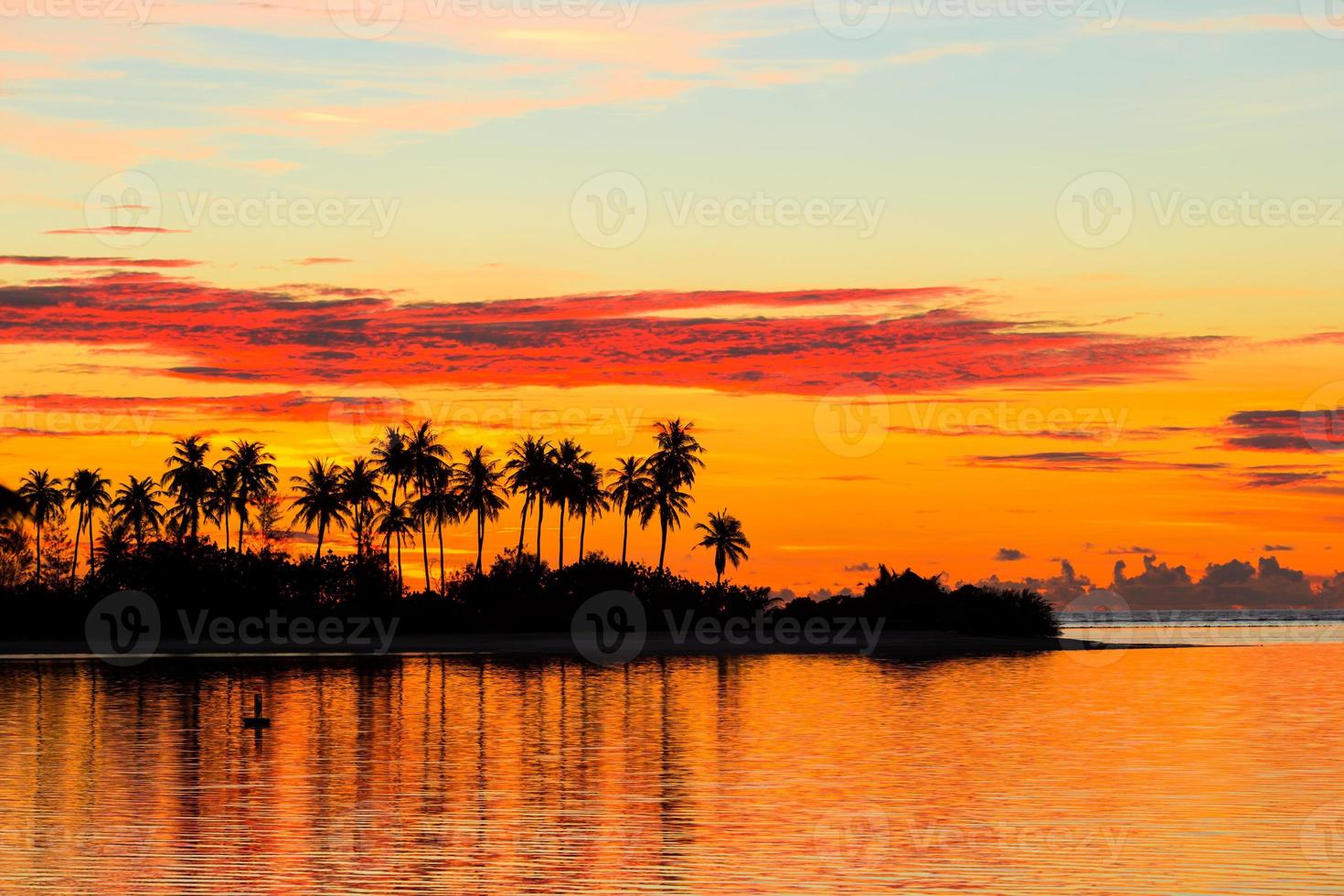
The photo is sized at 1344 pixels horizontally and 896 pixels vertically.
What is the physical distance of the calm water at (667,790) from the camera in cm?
2794

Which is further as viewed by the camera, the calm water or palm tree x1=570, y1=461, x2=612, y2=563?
palm tree x1=570, y1=461, x2=612, y2=563

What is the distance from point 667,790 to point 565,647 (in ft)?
273

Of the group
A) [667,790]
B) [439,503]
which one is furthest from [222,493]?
[667,790]

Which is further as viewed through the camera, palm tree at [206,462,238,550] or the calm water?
palm tree at [206,462,238,550]

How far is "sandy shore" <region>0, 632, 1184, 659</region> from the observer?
113 m

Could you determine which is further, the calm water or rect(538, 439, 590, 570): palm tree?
rect(538, 439, 590, 570): palm tree

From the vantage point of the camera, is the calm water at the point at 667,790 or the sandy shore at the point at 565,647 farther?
the sandy shore at the point at 565,647

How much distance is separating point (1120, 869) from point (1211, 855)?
2796mm

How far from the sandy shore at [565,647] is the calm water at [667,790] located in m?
35.5

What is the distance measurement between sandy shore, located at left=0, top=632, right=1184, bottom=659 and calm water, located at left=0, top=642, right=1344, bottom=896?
1398 inches

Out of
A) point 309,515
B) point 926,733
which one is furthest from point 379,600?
point 926,733

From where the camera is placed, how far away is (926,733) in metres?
55.5

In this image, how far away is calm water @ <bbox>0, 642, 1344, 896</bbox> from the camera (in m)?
27.9

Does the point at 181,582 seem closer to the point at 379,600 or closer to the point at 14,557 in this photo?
the point at 379,600
